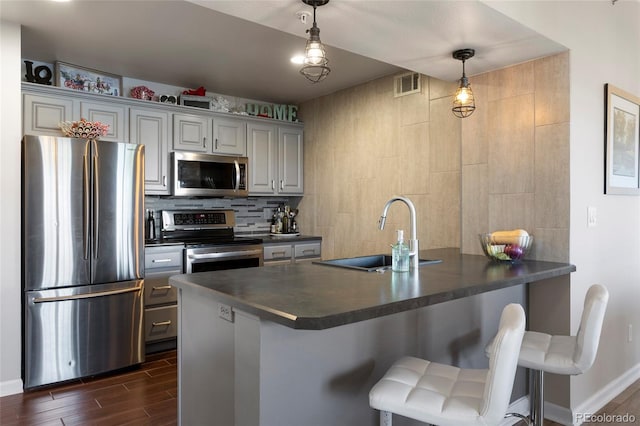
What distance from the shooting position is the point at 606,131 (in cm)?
269

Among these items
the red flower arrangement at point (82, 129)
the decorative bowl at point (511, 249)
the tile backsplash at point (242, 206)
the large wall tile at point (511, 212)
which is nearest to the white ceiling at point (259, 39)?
the red flower arrangement at point (82, 129)

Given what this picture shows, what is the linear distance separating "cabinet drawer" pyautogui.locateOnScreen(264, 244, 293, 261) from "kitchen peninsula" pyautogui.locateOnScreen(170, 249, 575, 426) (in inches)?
85.0

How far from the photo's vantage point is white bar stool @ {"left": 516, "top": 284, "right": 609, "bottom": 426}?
5.70ft

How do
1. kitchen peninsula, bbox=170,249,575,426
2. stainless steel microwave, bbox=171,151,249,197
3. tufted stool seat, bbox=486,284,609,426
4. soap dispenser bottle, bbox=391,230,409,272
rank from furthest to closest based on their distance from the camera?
stainless steel microwave, bbox=171,151,249,197
soap dispenser bottle, bbox=391,230,409,272
tufted stool seat, bbox=486,284,609,426
kitchen peninsula, bbox=170,249,575,426

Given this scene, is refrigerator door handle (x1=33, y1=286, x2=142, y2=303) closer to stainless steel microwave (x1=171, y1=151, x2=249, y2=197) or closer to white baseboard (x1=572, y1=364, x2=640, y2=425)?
stainless steel microwave (x1=171, y1=151, x2=249, y2=197)

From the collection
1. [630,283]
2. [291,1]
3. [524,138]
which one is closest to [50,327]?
[291,1]

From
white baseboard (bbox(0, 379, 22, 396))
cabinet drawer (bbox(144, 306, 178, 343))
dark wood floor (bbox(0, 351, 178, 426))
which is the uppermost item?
cabinet drawer (bbox(144, 306, 178, 343))

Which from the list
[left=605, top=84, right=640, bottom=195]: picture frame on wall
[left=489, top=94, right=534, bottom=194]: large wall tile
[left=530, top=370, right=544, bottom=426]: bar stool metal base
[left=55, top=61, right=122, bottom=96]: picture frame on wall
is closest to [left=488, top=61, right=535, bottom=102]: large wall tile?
[left=489, top=94, right=534, bottom=194]: large wall tile

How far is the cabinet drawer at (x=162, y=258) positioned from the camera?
3.62m

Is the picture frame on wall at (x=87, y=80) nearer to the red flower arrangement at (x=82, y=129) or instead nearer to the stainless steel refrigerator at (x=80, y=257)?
the red flower arrangement at (x=82, y=129)

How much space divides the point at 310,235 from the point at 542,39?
3.12 meters

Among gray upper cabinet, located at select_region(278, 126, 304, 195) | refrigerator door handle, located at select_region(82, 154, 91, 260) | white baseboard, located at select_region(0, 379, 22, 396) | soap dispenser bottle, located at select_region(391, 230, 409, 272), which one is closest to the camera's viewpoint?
soap dispenser bottle, located at select_region(391, 230, 409, 272)

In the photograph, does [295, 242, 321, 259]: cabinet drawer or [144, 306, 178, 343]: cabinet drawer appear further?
[295, 242, 321, 259]: cabinet drawer

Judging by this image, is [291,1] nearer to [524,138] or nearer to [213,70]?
[524,138]
